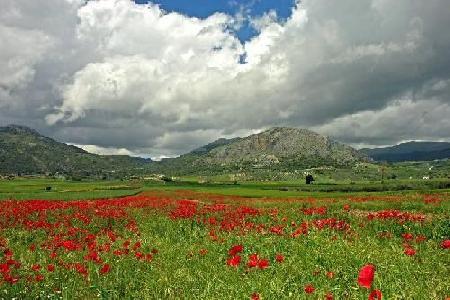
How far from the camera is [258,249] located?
1296 cm

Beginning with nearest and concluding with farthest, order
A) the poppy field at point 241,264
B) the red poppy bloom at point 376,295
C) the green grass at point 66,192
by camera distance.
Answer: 1. the red poppy bloom at point 376,295
2. the poppy field at point 241,264
3. the green grass at point 66,192

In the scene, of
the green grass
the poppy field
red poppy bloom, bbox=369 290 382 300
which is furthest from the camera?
the green grass

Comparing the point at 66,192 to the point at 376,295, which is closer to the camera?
the point at 376,295

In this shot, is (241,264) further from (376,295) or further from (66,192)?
(66,192)

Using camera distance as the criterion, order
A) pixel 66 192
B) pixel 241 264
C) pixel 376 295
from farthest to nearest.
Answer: pixel 66 192, pixel 241 264, pixel 376 295

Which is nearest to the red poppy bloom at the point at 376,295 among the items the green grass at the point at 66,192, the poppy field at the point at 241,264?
the poppy field at the point at 241,264

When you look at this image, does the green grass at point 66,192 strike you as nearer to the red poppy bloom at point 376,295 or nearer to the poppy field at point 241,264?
the poppy field at point 241,264

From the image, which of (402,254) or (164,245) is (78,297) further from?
(402,254)

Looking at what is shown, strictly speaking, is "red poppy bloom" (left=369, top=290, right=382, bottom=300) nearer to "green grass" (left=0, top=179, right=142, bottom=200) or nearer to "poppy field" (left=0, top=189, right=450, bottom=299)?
"poppy field" (left=0, top=189, right=450, bottom=299)

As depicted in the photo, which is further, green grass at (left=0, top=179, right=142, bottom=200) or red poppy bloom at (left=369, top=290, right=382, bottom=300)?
green grass at (left=0, top=179, right=142, bottom=200)

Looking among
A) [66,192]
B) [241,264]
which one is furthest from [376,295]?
[66,192]

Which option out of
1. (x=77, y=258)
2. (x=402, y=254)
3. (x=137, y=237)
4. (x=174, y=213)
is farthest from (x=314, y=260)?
(x=174, y=213)

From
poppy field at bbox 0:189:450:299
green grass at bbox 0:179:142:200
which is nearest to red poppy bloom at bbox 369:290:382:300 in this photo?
poppy field at bbox 0:189:450:299

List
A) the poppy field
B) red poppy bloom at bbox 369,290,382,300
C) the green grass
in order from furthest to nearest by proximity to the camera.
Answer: the green grass, the poppy field, red poppy bloom at bbox 369,290,382,300
